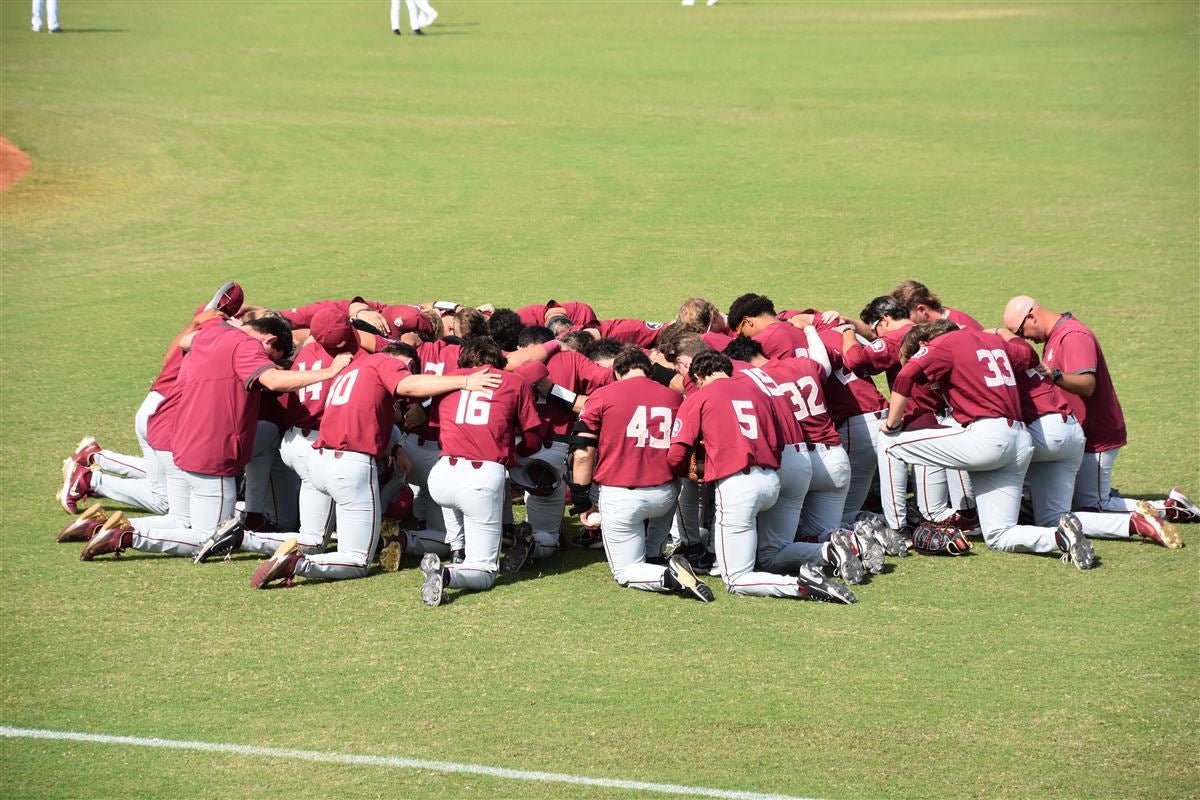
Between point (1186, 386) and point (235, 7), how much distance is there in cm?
3403

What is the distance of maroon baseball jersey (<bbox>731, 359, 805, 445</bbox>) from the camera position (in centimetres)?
900

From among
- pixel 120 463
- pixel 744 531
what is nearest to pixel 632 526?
pixel 744 531

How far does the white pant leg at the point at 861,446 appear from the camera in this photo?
10.3 meters

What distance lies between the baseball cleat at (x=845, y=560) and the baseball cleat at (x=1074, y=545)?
4.93 ft

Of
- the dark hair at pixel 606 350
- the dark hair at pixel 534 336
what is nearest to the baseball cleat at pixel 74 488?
the dark hair at pixel 534 336

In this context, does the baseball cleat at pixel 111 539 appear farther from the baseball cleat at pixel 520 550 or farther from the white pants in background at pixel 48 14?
the white pants in background at pixel 48 14

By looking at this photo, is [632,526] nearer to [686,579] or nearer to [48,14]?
[686,579]

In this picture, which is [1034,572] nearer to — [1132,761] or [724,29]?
[1132,761]

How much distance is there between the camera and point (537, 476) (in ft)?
31.7

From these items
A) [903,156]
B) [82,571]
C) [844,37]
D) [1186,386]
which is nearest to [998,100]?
[903,156]

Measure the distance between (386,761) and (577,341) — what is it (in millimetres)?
4477

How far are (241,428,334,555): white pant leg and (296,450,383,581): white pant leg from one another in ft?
0.79

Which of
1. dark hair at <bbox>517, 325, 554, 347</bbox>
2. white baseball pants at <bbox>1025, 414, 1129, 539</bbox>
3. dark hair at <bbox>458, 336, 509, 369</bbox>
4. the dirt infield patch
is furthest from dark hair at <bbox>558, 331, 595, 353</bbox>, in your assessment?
the dirt infield patch

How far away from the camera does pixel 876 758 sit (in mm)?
6621
